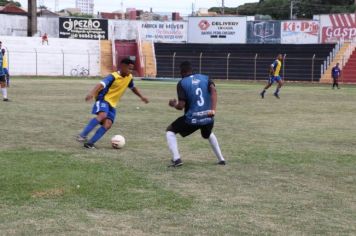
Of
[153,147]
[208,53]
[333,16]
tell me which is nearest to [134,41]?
[208,53]

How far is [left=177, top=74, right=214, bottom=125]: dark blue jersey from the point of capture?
9.06m

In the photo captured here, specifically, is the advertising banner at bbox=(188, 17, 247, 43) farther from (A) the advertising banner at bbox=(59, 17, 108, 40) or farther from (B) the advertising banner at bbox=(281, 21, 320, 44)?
(A) the advertising banner at bbox=(59, 17, 108, 40)

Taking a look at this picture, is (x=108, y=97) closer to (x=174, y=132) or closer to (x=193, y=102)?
(x=174, y=132)

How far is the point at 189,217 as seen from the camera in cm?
639

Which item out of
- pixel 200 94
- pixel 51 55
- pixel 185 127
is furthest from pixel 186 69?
pixel 51 55

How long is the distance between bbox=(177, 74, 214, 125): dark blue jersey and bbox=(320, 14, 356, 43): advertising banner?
4544 cm

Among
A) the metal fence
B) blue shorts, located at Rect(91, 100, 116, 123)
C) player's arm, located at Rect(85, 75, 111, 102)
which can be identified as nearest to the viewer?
player's arm, located at Rect(85, 75, 111, 102)

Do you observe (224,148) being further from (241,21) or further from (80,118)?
(241,21)

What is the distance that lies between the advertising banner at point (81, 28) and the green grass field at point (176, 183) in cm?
4514

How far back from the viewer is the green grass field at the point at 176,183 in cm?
612

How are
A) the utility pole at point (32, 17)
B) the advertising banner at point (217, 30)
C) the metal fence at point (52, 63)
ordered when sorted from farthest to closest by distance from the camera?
the advertising banner at point (217, 30) < the utility pole at point (32, 17) < the metal fence at point (52, 63)

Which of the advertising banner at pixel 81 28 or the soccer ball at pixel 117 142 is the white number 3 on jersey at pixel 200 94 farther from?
the advertising banner at pixel 81 28

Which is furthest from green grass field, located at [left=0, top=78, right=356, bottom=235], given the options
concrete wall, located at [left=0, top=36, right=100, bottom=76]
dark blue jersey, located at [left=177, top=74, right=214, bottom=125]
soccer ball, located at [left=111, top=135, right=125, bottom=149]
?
concrete wall, located at [left=0, top=36, right=100, bottom=76]

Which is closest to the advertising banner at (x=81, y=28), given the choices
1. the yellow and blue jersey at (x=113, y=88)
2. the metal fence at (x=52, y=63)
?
the metal fence at (x=52, y=63)
